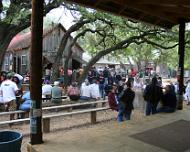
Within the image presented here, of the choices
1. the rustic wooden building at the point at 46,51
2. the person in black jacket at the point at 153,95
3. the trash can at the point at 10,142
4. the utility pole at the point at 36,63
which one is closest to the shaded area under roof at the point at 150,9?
the utility pole at the point at 36,63

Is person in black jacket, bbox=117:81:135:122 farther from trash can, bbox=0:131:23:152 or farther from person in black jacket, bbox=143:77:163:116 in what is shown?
trash can, bbox=0:131:23:152

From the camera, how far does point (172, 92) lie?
36.7 ft

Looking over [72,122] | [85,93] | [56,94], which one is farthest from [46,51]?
[72,122]

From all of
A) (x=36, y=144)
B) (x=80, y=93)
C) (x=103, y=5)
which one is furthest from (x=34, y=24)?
(x=80, y=93)

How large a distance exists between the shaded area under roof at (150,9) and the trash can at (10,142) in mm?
3506

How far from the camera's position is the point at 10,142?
5320 millimetres

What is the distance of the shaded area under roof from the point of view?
28.1ft

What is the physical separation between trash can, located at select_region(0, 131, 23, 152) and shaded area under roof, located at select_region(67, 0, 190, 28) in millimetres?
3506

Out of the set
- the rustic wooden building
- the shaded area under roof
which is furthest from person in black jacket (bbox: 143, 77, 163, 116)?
the rustic wooden building

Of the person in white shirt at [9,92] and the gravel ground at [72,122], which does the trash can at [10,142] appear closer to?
the gravel ground at [72,122]

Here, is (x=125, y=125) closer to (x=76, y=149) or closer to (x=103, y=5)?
(x=76, y=149)

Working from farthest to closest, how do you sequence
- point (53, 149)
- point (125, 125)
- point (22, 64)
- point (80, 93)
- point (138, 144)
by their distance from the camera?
point (22, 64) < point (80, 93) < point (125, 125) < point (138, 144) < point (53, 149)

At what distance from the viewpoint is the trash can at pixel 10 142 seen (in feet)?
17.2

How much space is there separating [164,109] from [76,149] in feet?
17.4
